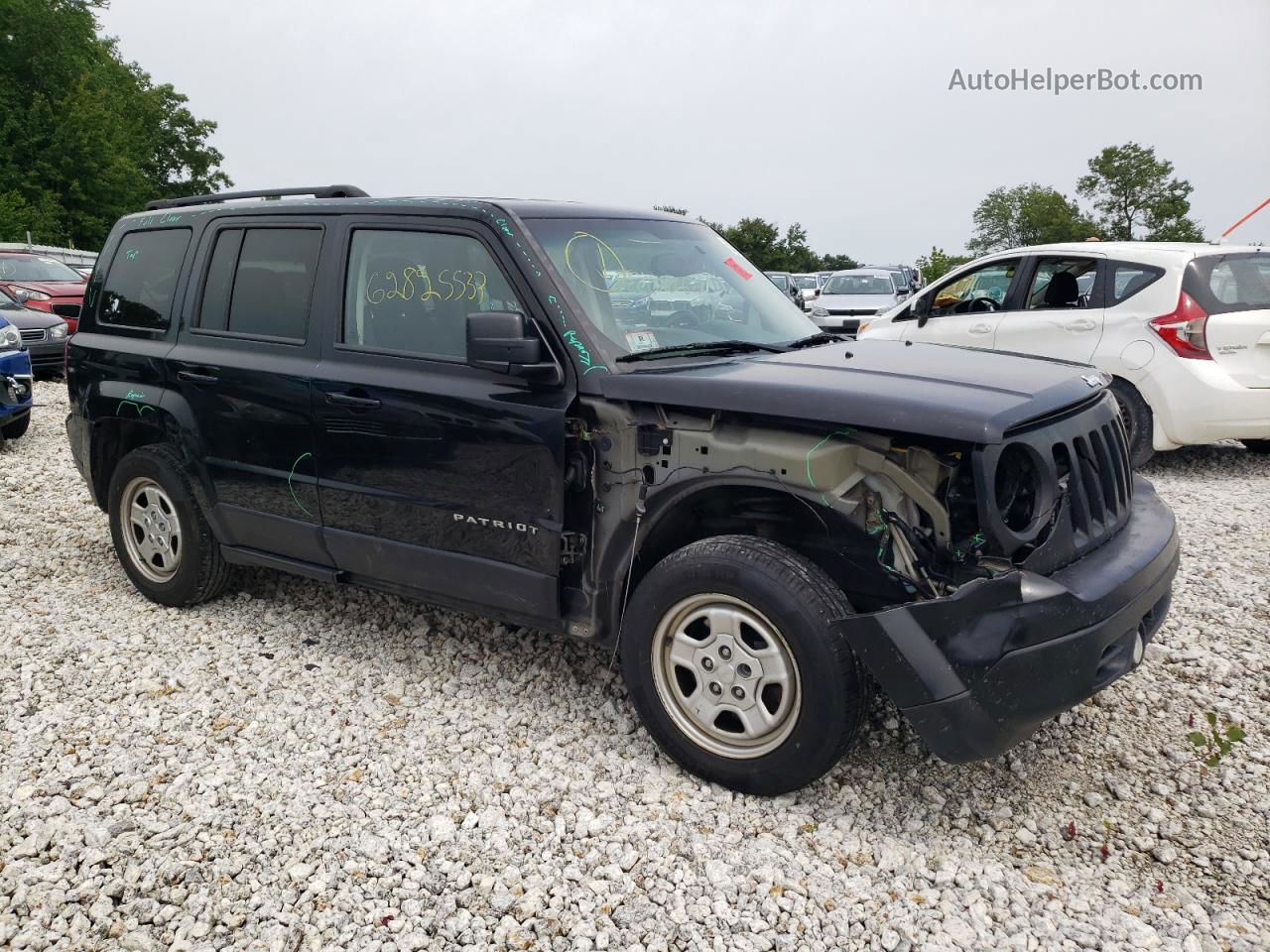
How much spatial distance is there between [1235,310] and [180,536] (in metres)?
7.22

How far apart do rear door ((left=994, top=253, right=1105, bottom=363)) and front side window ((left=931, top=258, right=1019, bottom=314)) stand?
22 cm

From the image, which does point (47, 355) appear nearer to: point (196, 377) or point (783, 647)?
point (196, 377)

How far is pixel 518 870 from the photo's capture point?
296 cm

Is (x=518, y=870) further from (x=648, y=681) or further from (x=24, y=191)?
(x=24, y=191)

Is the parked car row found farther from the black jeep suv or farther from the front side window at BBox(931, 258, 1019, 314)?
the front side window at BBox(931, 258, 1019, 314)

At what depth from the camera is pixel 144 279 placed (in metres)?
4.97

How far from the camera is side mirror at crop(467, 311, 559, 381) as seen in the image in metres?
3.31

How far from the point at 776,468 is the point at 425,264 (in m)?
1.69

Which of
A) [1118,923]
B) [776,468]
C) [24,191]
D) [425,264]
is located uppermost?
[24,191]

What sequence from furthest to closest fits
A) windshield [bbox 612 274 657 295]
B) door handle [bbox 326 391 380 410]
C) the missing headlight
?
door handle [bbox 326 391 380 410] → windshield [bbox 612 274 657 295] → the missing headlight

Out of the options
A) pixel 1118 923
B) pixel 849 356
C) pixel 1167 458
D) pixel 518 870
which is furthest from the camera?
pixel 1167 458

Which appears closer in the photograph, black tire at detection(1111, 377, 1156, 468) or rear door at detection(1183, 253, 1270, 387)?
rear door at detection(1183, 253, 1270, 387)

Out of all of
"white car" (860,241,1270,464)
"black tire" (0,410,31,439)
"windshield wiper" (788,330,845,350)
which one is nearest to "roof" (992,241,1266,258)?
"white car" (860,241,1270,464)

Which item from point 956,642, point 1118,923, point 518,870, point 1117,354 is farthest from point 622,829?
point 1117,354
